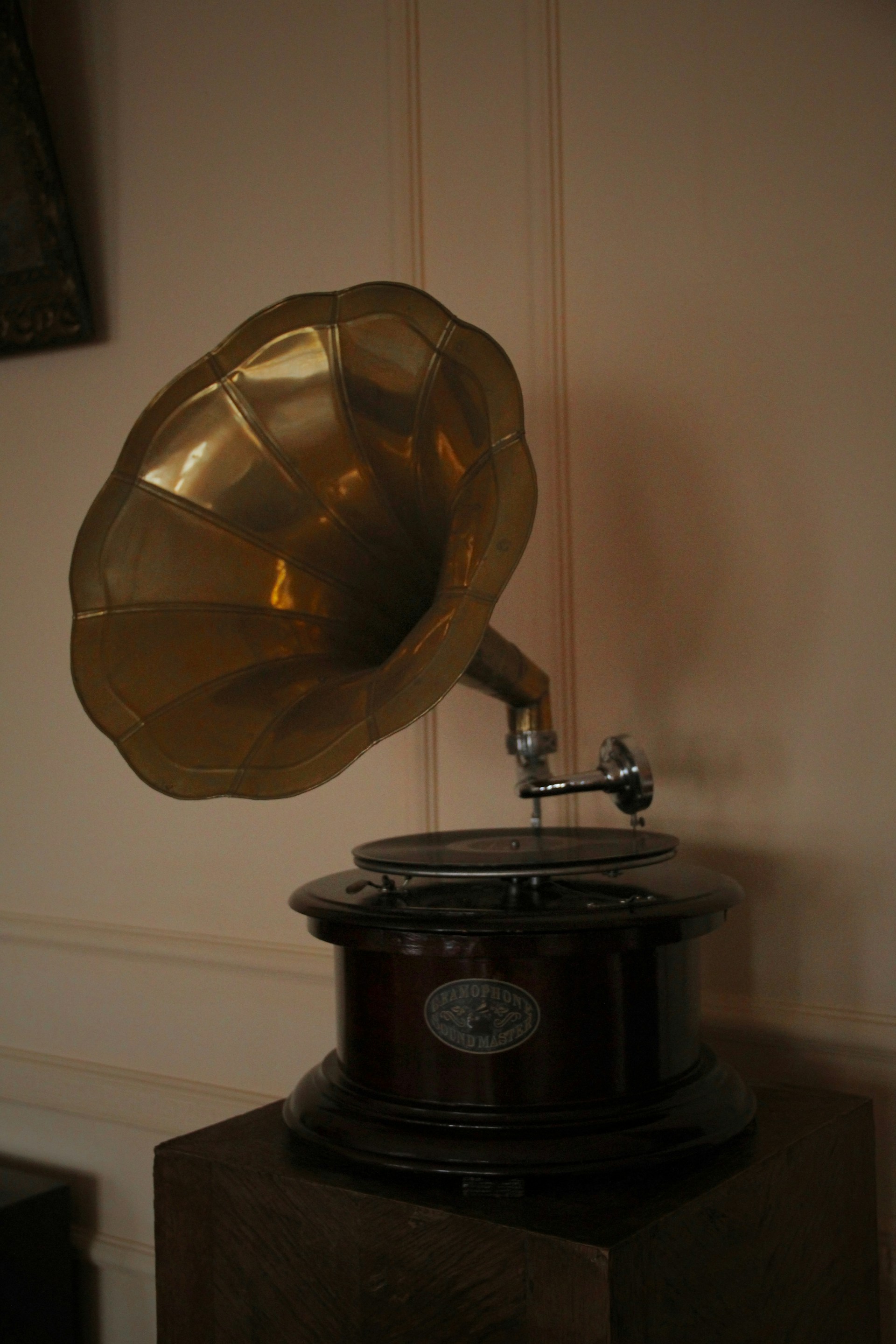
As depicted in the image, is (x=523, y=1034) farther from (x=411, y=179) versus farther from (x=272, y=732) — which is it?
(x=411, y=179)

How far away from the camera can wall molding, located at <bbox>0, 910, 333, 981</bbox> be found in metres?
1.83

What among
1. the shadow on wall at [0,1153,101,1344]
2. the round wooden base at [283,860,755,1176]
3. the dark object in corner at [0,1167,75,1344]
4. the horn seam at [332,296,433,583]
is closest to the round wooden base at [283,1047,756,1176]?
the round wooden base at [283,860,755,1176]

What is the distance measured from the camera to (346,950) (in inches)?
47.6

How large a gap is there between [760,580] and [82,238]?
4.41ft

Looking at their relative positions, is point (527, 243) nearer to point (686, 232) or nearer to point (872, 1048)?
point (686, 232)

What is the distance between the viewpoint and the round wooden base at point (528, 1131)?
3.48 feet

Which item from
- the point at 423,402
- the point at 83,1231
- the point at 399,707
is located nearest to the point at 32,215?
the point at 423,402

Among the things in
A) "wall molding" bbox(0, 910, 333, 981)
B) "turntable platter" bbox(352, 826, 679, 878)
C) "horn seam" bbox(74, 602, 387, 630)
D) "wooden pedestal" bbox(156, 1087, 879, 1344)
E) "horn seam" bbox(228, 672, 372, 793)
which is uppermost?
"horn seam" bbox(74, 602, 387, 630)

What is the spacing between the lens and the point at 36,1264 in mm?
1869

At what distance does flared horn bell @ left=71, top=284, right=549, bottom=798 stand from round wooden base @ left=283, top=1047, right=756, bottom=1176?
354mm

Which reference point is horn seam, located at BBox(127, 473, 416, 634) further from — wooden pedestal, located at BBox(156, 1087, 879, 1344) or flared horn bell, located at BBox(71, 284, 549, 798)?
wooden pedestal, located at BBox(156, 1087, 879, 1344)

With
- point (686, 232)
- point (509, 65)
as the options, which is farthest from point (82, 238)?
point (686, 232)

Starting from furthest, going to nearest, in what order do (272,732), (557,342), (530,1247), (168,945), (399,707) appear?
Answer: (168,945) < (557,342) < (272,732) < (399,707) < (530,1247)

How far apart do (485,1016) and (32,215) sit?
1.61 metres
